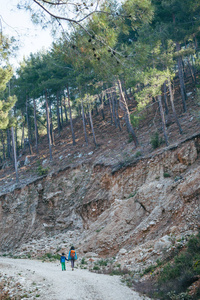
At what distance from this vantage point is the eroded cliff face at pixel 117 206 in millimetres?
11188

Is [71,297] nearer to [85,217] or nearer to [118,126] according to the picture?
[85,217]

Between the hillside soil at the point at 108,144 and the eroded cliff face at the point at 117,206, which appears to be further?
the hillside soil at the point at 108,144

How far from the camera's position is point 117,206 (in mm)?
15930

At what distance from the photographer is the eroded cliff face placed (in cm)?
1119

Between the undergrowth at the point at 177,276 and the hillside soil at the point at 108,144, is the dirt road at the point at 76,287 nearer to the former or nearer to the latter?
the undergrowth at the point at 177,276

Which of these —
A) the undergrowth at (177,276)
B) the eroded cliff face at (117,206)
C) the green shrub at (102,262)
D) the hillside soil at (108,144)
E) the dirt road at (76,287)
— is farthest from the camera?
the hillside soil at (108,144)

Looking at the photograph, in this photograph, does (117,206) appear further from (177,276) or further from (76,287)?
(177,276)

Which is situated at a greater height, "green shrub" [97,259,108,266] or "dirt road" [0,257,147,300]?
"dirt road" [0,257,147,300]

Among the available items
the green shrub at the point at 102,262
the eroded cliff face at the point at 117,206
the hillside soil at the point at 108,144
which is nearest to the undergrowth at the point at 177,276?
the eroded cliff face at the point at 117,206

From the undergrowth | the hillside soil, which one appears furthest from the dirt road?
the hillside soil

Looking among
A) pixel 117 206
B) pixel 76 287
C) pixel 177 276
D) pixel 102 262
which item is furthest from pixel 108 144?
pixel 177 276

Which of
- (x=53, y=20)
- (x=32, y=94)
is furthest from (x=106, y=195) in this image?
(x=32, y=94)

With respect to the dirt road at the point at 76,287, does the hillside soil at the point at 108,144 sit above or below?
above

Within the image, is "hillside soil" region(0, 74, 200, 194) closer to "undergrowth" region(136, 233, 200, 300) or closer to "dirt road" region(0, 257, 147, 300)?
"undergrowth" region(136, 233, 200, 300)
